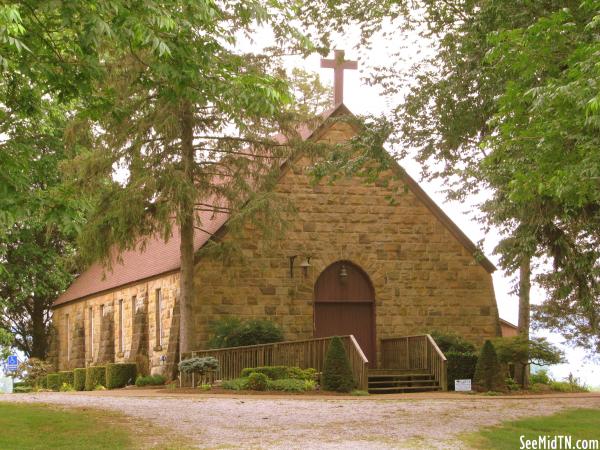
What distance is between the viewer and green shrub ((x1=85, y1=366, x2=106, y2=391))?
28344 millimetres

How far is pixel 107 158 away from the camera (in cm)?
2209

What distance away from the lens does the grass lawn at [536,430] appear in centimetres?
1301

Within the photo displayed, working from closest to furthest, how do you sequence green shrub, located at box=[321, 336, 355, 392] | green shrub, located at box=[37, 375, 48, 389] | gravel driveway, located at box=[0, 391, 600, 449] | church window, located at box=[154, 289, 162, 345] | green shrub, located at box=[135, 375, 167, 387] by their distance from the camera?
gravel driveway, located at box=[0, 391, 600, 449]
green shrub, located at box=[321, 336, 355, 392]
green shrub, located at box=[135, 375, 167, 387]
church window, located at box=[154, 289, 162, 345]
green shrub, located at box=[37, 375, 48, 389]

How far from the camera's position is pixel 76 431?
1317cm

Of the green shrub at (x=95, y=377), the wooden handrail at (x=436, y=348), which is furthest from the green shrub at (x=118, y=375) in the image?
the wooden handrail at (x=436, y=348)

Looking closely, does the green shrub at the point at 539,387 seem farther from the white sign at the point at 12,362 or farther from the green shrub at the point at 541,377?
the white sign at the point at 12,362

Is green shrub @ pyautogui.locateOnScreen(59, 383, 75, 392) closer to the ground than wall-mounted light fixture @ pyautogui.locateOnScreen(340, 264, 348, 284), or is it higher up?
closer to the ground

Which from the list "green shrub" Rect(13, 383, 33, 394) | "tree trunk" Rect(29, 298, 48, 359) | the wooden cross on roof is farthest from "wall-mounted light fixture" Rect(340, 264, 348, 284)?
"tree trunk" Rect(29, 298, 48, 359)

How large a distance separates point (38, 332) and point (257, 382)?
25064mm

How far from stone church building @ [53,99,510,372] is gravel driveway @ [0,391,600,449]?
6.65 meters

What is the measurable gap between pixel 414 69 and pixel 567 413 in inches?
384

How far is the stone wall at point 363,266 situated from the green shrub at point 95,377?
514 cm

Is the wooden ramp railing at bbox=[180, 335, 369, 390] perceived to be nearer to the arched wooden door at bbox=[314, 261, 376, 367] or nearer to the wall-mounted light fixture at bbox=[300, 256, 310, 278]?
the wall-mounted light fixture at bbox=[300, 256, 310, 278]

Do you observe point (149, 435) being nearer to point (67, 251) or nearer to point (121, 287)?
point (121, 287)
